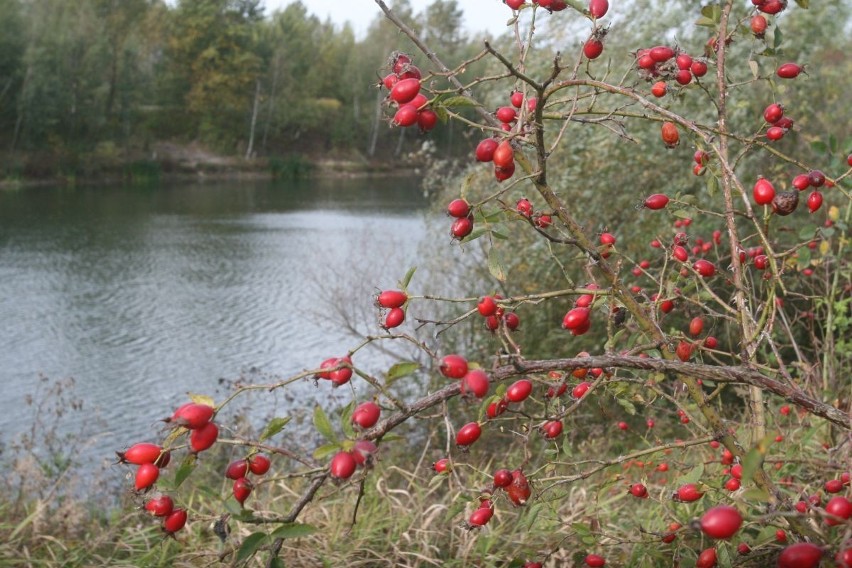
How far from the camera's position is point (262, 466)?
876 millimetres

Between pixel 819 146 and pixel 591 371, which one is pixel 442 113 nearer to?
pixel 591 371

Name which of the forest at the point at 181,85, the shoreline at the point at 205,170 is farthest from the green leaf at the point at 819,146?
the forest at the point at 181,85

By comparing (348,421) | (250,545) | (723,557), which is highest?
(348,421)

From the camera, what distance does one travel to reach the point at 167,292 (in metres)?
9.99

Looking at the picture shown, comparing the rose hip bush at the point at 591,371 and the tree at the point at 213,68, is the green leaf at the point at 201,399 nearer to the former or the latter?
the rose hip bush at the point at 591,371

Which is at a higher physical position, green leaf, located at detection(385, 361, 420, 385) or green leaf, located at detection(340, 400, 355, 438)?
green leaf, located at detection(385, 361, 420, 385)

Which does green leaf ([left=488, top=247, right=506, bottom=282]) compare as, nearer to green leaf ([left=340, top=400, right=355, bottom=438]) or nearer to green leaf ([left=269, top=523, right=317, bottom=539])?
green leaf ([left=340, top=400, right=355, bottom=438])

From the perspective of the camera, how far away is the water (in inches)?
266

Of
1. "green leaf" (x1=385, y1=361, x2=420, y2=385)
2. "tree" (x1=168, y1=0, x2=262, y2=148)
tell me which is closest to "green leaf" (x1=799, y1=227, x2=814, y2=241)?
"green leaf" (x1=385, y1=361, x2=420, y2=385)

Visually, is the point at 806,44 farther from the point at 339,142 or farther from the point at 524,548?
the point at 339,142

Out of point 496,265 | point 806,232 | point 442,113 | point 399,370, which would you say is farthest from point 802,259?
point 399,370

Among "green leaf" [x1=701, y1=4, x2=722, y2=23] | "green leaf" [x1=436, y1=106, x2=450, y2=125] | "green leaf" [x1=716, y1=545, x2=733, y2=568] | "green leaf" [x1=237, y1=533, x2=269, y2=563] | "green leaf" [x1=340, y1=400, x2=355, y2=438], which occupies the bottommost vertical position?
"green leaf" [x1=716, y1=545, x2=733, y2=568]

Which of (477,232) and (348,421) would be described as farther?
(477,232)

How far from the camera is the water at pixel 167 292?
22.1ft
